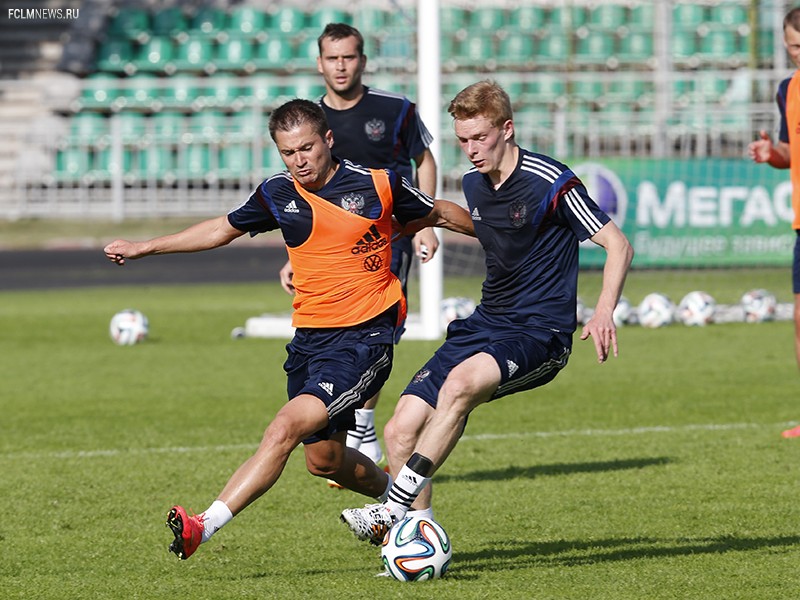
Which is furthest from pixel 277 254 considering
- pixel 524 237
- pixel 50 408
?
pixel 524 237

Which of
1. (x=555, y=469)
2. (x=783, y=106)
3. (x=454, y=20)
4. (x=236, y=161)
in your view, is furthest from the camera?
(x=454, y=20)

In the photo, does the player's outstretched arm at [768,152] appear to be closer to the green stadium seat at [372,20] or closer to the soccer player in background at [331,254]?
the soccer player in background at [331,254]

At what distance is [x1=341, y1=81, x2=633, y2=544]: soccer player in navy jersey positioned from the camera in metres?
5.21

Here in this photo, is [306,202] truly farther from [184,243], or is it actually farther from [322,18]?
[322,18]

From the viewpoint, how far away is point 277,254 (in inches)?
973

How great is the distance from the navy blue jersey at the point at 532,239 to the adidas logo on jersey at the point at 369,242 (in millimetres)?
413

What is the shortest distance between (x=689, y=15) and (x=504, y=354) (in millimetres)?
23107

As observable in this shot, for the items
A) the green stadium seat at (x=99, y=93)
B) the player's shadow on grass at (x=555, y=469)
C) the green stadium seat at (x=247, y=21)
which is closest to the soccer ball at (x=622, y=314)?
the player's shadow on grass at (x=555, y=469)

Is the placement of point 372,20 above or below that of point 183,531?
above

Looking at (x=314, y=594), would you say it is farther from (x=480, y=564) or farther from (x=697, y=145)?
(x=697, y=145)

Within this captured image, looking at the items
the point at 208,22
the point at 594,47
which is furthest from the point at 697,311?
the point at 208,22

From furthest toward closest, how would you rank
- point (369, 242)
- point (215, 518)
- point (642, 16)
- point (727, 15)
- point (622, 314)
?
point (642, 16)
point (727, 15)
point (622, 314)
point (369, 242)
point (215, 518)

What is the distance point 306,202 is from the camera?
5602 millimetres

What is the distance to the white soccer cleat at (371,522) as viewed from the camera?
520 centimetres
